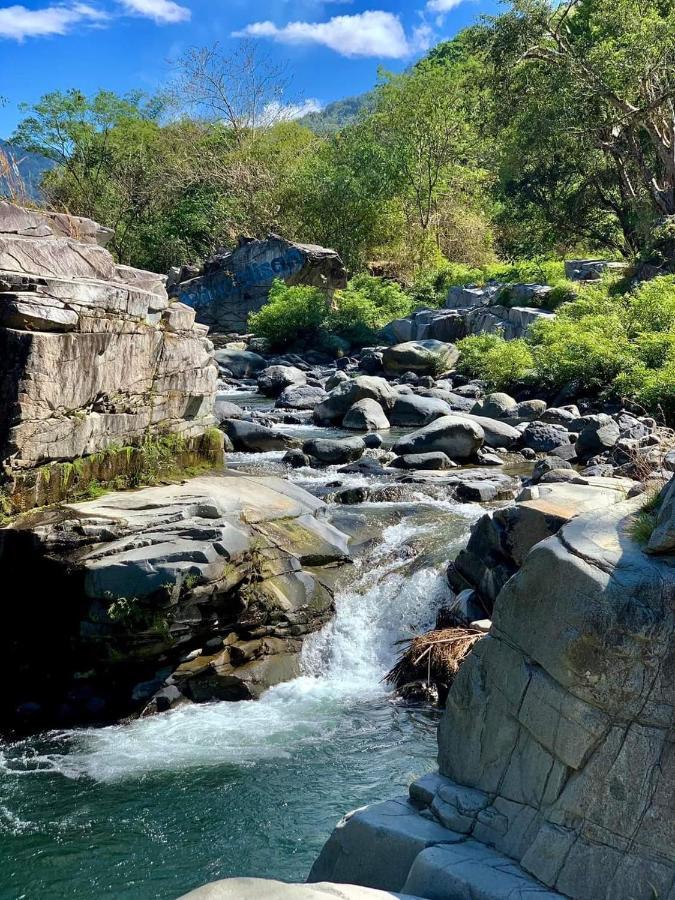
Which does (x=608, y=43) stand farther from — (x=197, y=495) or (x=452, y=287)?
(x=197, y=495)

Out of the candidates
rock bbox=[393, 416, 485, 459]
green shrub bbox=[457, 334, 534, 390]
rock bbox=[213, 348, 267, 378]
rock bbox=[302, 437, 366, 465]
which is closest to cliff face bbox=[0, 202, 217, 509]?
rock bbox=[302, 437, 366, 465]

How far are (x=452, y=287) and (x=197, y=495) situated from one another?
2419 centimetres

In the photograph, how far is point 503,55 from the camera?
25.5 m

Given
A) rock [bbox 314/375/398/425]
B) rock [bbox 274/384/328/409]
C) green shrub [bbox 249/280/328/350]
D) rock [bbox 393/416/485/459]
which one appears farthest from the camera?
green shrub [bbox 249/280/328/350]

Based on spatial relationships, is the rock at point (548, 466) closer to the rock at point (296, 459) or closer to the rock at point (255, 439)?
the rock at point (296, 459)

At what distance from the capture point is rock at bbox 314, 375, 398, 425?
61.2 feet

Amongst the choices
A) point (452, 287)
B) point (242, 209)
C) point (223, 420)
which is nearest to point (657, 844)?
point (223, 420)

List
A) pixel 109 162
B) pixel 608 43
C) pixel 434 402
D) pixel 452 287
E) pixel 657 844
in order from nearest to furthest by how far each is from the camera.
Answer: pixel 657 844 < pixel 434 402 < pixel 608 43 < pixel 452 287 < pixel 109 162

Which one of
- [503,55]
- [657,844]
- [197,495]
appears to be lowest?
[657,844]

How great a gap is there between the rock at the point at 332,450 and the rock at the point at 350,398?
3.53m

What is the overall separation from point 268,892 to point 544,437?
43.3 ft

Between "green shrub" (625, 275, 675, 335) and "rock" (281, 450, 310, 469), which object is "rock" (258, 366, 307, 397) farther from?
"green shrub" (625, 275, 675, 335)

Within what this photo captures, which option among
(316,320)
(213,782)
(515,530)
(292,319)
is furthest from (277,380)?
(213,782)

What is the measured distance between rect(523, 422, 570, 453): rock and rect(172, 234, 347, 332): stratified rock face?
57.7 feet
